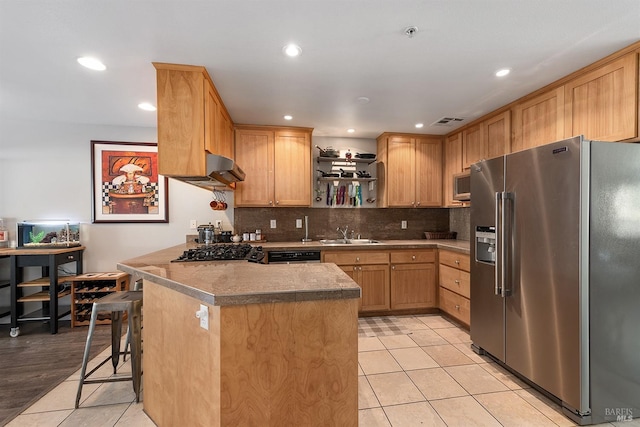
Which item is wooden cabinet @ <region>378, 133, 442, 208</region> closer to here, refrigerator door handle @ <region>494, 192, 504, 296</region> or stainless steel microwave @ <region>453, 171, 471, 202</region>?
stainless steel microwave @ <region>453, 171, 471, 202</region>

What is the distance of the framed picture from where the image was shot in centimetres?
355

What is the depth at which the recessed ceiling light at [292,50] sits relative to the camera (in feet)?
6.21

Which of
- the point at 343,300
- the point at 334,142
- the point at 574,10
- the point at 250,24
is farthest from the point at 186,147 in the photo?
the point at 574,10

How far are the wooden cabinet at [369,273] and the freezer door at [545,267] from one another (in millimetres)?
1465

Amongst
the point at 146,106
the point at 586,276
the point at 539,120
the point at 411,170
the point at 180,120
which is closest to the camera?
the point at 586,276

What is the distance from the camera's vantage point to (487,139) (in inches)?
125

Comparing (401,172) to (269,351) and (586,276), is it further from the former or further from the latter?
(269,351)

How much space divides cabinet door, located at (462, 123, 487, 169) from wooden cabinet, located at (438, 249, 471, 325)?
3.91 feet

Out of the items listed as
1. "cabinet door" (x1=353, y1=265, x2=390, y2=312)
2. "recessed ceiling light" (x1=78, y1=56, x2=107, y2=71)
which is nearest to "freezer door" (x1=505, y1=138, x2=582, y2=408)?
"cabinet door" (x1=353, y1=265, x2=390, y2=312)

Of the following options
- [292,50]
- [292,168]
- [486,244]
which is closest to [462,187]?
[486,244]

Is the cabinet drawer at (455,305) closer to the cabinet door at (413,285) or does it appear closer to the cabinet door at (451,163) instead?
the cabinet door at (413,285)

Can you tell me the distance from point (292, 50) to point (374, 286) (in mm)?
2738

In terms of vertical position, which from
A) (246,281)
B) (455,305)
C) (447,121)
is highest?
(447,121)

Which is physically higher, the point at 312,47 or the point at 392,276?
the point at 312,47
